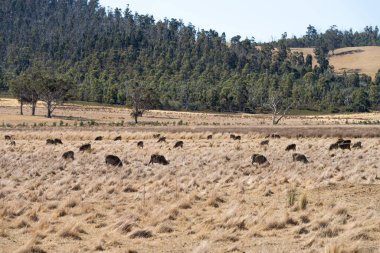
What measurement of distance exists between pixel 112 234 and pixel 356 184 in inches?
385

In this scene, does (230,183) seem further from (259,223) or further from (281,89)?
(281,89)

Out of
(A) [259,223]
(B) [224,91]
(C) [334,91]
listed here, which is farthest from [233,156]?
(C) [334,91]

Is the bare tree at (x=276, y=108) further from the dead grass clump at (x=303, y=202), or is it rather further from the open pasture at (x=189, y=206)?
the dead grass clump at (x=303, y=202)

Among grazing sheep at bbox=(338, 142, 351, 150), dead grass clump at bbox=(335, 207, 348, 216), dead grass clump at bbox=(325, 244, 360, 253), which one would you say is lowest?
dead grass clump at bbox=(325, 244, 360, 253)

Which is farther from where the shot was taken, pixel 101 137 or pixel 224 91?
pixel 224 91

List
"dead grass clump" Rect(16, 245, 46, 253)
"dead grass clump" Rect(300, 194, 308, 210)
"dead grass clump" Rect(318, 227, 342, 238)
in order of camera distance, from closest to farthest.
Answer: "dead grass clump" Rect(16, 245, 46, 253), "dead grass clump" Rect(318, 227, 342, 238), "dead grass clump" Rect(300, 194, 308, 210)

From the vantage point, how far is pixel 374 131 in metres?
48.7

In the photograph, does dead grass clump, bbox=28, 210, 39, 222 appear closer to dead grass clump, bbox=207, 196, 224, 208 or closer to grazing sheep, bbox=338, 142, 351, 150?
dead grass clump, bbox=207, 196, 224, 208

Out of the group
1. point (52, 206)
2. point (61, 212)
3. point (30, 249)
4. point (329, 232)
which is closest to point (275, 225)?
point (329, 232)

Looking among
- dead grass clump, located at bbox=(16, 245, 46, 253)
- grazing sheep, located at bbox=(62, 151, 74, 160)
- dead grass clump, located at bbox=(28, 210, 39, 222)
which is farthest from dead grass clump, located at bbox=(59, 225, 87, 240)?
grazing sheep, located at bbox=(62, 151, 74, 160)

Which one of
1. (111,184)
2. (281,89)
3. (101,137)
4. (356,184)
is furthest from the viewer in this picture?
(281,89)

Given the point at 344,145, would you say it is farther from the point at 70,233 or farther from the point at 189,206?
the point at 70,233

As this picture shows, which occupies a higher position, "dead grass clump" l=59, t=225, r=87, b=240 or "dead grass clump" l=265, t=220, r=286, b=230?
"dead grass clump" l=265, t=220, r=286, b=230

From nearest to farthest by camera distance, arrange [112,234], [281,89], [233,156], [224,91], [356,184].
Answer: [112,234], [356,184], [233,156], [224,91], [281,89]
